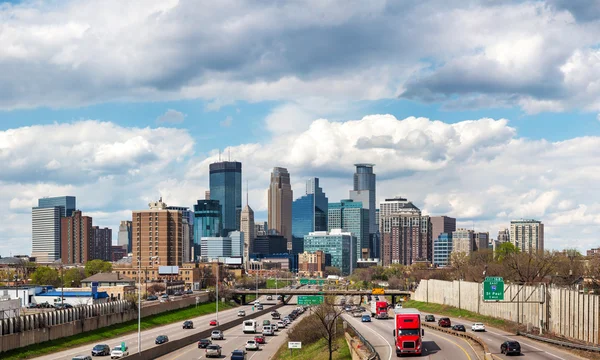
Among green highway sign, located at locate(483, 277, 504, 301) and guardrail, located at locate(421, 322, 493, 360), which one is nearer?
guardrail, located at locate(421, 322, 493, 360)

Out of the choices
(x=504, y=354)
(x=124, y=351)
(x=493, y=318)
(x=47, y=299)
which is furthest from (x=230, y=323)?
(x=504, y=354)

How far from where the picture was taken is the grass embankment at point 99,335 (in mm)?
93875

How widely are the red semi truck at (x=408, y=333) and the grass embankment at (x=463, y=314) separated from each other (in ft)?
119

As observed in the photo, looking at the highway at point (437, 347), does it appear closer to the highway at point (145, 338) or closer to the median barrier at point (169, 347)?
the median barrier at point (169, 347)

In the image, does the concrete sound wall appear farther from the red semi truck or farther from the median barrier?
the median barrier

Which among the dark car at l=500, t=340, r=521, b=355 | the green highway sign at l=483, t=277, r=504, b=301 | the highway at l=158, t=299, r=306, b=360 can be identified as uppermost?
the green highway sign at l=483, t=277, r=504, b=301

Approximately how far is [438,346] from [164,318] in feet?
296

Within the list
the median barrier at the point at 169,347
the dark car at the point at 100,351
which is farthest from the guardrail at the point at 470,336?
the dark car at the point at 100,351

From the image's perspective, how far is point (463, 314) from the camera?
14150cm

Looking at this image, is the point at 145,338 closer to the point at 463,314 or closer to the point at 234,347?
the point at 234,347

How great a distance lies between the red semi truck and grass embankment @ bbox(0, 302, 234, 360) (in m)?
45.7

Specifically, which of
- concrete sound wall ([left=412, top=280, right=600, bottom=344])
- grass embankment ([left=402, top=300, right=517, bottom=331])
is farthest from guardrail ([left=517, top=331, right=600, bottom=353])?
grass embankment ([left=402, top=300, right=517, bottom=331])

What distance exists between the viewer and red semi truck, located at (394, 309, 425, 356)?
69.8 meters

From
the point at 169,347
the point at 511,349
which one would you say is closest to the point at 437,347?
the point at 511,349
